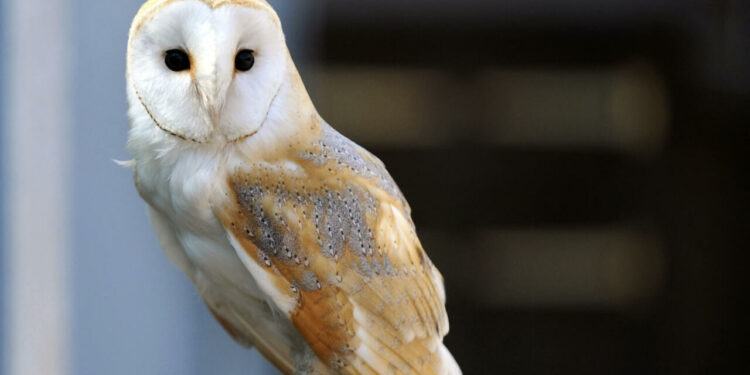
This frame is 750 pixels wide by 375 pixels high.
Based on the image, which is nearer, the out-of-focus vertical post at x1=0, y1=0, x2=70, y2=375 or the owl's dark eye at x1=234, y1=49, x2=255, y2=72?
the owl's dark eye at x1=234, y1=49, x2=255, y2=72

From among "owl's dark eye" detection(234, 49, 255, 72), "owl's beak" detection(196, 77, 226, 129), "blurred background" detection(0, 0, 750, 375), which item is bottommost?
"blurred background" detection(0, 0, 750, 375)

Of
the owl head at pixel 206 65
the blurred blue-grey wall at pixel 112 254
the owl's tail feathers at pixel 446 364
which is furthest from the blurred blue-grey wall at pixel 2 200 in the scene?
the owl's tail feathers at pixel 446 364

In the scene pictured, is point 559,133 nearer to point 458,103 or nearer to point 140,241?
point 458,103

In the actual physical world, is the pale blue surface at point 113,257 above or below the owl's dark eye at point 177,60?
below

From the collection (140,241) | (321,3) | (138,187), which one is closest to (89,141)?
(140,241)

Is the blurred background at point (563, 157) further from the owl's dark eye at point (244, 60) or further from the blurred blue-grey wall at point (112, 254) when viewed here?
the owl's dark eye at point (244, 60)

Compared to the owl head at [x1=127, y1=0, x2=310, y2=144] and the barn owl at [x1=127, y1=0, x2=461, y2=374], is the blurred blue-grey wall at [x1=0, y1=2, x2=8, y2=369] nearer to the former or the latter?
the barn owl at [x1=127, y1=0, x2=461, y2=374]

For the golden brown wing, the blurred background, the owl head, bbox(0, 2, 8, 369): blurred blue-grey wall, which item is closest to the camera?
the owl head

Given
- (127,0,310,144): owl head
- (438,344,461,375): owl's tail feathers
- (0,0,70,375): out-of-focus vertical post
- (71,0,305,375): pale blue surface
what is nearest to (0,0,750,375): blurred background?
(71,0,305,375): pale blue surface
